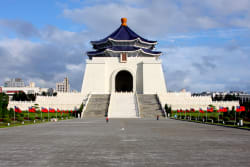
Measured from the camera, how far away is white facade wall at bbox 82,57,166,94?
52.6 metres

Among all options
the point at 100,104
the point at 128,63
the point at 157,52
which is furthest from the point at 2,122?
the point at 157,52

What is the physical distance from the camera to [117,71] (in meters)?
53.6

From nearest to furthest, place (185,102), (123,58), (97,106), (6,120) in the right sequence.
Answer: (6,120), (97,106), (185,102), (123,58)

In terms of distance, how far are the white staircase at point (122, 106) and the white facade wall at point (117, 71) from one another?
8.40 meters

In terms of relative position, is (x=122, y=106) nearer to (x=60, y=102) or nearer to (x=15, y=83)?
(x=60, y=102)

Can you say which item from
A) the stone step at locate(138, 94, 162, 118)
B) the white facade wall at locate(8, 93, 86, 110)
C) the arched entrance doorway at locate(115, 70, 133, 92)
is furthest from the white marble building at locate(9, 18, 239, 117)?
the arched entrance doorway at locate(115, 70, 133, 92)

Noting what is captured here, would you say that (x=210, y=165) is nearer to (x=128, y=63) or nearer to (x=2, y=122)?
(x=2, y=122)

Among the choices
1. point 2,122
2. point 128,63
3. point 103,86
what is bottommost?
point 2,122

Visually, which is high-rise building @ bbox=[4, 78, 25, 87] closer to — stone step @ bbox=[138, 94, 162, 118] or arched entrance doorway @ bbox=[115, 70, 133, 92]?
arched entrance doorway @ bbox=[115, 70, 133, 92]

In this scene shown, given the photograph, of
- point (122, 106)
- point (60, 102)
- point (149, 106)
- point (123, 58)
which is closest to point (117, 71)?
point (123, 58)

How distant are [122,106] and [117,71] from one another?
14.2 m

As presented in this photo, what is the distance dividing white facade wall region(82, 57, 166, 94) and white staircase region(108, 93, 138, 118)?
27.6ft

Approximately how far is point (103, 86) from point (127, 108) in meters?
13.6

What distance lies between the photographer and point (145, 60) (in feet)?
176
